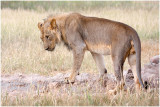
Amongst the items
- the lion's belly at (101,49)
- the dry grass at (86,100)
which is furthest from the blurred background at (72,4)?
the dry grass at (86,100)

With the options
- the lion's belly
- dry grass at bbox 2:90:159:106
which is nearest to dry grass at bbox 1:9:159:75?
the lion's belly

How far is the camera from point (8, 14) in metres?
17.1

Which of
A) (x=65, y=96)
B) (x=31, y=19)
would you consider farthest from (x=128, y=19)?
(x=65, y=96)

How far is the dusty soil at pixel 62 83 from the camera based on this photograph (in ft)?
21.9

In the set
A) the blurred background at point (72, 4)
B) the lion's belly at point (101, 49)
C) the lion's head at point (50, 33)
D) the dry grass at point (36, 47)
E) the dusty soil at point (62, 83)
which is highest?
the blurred background at point (72, 4)

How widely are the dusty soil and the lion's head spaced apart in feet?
2.45

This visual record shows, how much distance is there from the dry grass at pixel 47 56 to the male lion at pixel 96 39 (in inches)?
18.3

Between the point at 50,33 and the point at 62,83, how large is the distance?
3.13ft

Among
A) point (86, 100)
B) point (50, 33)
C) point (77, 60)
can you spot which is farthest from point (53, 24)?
point (86, 100)

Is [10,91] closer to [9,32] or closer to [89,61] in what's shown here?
[89,61]

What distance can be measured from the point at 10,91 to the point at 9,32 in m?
6.31

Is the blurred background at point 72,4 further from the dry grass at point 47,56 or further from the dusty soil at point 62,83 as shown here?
the dusty soil at point 62,83

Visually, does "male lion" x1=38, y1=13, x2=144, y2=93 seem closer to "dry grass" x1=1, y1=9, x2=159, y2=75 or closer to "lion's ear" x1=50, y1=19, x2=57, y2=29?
"lion's ear" x1=50, y1=19, x2=57, y2=29

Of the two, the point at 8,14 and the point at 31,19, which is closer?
the point at 31,19
